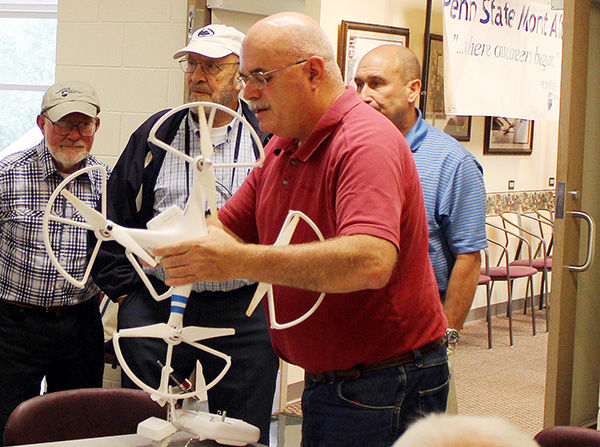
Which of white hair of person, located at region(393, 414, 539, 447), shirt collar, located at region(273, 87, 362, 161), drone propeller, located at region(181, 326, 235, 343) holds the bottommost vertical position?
drone propeller, located at region(181, 326, 235, 343)

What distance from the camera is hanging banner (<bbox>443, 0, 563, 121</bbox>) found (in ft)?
15.3

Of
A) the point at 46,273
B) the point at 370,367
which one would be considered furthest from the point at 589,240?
the point at 46,273

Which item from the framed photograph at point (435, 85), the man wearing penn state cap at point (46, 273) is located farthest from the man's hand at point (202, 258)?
the framed photograph at point (435, 85)

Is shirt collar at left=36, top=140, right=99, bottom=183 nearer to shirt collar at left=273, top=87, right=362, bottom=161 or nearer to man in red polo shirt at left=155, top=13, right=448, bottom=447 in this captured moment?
man in red polo shirt at left=155, top=13, right=448, bottom=447

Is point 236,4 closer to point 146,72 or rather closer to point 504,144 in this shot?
point 146,72

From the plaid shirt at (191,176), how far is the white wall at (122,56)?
90 cm

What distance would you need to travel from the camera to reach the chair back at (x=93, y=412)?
72.4 inches

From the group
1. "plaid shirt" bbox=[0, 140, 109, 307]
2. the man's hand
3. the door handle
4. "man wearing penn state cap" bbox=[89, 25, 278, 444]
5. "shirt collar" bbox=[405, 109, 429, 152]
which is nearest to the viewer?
the man's hand

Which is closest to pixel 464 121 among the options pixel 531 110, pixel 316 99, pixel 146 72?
pixel 531 110

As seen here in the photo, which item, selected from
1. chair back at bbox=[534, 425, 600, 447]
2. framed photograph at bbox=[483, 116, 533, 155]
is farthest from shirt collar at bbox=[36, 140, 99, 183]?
framed photograph at bbox=[483, 116, 533, 155]

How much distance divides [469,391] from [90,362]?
2559 mm

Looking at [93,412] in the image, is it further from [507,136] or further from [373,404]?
[507,136]

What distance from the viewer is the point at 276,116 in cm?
149

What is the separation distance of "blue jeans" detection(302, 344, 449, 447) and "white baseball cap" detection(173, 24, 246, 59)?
3.43ft
